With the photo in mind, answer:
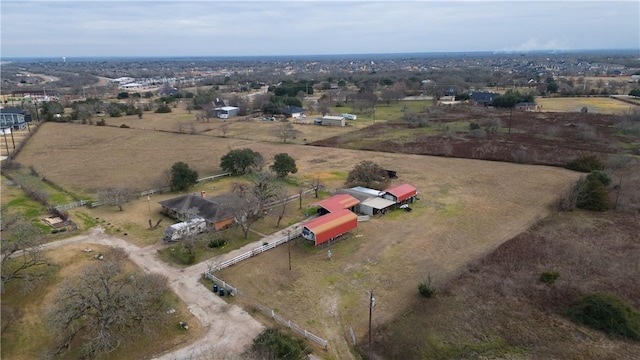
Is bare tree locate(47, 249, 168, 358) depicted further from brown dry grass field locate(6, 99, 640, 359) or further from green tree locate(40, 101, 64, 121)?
green tree locate(40, 101, 64, 121)

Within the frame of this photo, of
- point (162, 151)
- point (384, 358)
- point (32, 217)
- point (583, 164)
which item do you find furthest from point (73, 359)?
point (583, 164)

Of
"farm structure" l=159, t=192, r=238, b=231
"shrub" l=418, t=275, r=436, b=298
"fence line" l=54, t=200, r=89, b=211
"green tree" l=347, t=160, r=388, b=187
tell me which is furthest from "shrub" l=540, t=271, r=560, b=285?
"fence line" l=54, t=200, r=89, b=211

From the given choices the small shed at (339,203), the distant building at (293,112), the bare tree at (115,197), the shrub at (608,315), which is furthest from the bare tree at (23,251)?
the distant building at (293,112)

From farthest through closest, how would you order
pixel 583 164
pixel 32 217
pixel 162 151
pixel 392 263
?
pixel 162 151 → pixel 583 164 → pixel 32 217 → pixel 392 263

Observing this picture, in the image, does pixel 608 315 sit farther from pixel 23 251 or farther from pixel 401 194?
pixel 23 251

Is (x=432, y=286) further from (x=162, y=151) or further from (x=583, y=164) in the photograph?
(x=162, y=151)

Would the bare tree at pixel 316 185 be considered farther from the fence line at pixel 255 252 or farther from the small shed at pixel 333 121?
the small shed at pixel 333 121
